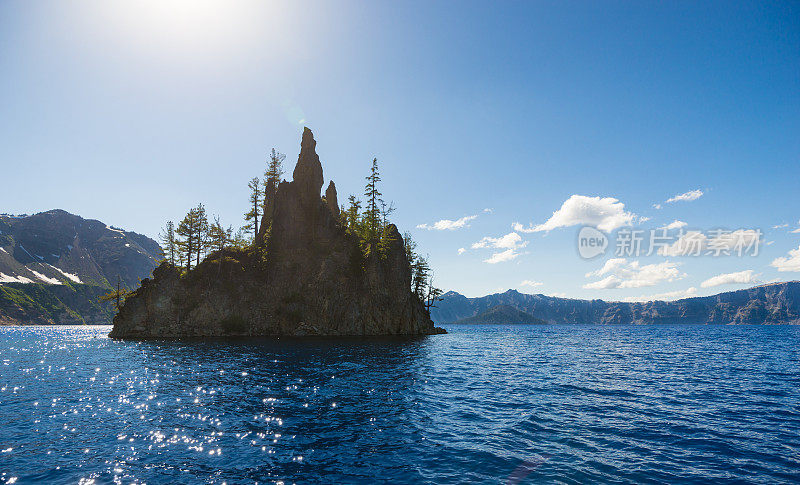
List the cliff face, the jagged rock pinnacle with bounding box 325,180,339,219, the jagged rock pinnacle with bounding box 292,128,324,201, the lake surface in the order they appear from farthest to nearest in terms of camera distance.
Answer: the jagged rock pinnacle with bounding box 325,180,339,219 → the jagged rock pinnacle with bounding box 292,128,324,201 → the cliff face → the lake surface

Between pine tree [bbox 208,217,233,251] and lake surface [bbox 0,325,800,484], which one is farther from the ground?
pine tree [bbox 208,217,233,251]

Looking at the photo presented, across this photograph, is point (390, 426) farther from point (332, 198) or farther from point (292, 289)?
point (332, 198)

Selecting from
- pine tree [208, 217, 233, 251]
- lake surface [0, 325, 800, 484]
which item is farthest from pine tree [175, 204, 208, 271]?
lake surface [0, 325, 800, 484]

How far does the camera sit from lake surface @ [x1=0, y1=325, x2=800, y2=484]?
1201 centimetres

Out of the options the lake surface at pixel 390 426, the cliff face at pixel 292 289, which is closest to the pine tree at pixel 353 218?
the cliff face at pixel 292 289

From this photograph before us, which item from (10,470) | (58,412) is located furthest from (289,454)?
(58,412)

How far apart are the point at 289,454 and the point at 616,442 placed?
1481cm

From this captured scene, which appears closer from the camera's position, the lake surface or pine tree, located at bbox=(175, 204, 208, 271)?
the lake surface

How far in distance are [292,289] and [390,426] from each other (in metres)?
64.3

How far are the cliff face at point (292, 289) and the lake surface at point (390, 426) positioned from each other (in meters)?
40.4

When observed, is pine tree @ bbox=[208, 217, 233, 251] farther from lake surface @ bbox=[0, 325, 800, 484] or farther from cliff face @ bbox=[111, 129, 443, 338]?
lake surface @ bbox=[0, 325, 800, 484]

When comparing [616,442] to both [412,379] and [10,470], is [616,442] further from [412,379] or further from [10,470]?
[10,470]

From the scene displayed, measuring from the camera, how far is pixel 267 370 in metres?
31.1

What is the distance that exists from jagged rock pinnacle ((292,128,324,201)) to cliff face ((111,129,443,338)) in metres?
0.27
